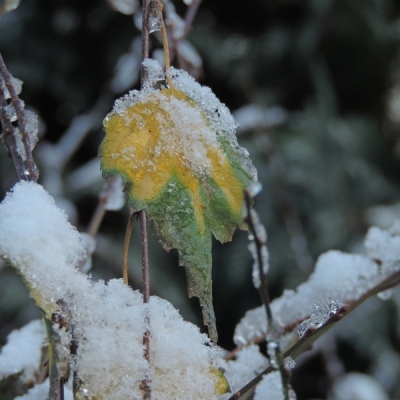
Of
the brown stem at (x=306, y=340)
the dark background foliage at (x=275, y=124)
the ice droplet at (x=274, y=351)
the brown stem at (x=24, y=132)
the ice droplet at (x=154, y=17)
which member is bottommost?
the ice droplet at (x=274, y=351)

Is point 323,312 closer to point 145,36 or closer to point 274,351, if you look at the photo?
point 274,351

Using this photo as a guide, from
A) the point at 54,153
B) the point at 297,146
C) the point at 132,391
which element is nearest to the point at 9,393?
the point at 132,391

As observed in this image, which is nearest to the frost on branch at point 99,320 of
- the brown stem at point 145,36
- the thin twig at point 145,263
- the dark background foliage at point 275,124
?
the thin twig at point 145,263

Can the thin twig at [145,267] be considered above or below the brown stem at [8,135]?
below

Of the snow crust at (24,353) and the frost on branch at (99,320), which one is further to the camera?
the snow crust at (24,353)

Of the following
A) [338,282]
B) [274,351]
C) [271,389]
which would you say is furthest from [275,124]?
[274,351]

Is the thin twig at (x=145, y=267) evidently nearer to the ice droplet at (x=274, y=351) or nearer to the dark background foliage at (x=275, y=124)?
the ice droplet at (x=274, y=351)
